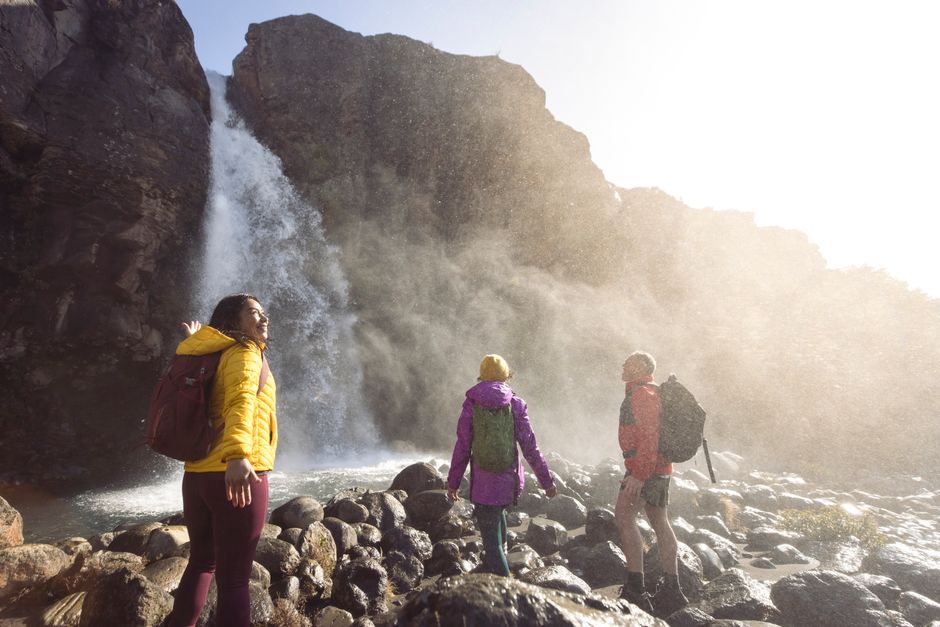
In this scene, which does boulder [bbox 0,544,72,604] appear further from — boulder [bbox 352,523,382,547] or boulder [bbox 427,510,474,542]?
boulder [bbox 427,510,474,542]

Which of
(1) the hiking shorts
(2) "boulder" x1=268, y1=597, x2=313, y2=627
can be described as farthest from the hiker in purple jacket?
(2) "boulder" x1=268, y1=597, x2=313, y2=627

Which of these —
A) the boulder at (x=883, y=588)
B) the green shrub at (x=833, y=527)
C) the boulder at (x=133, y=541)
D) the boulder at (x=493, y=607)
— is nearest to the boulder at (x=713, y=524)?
the green shrub at (x=833, y=527)

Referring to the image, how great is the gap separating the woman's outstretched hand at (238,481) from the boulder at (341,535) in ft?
12.1

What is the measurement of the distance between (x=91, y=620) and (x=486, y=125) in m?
32.8

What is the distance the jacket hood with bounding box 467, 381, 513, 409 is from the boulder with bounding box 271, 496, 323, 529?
365cm

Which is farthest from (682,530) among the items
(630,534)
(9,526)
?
(9,526)

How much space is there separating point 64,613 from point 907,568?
9954mm

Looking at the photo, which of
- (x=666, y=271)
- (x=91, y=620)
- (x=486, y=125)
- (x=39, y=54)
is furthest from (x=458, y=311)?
(x=91, y=620)

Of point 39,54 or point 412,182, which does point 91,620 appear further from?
point 412,182

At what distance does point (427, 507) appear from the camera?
6828 mm

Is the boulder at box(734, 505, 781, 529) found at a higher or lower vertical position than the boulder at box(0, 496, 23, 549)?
lower

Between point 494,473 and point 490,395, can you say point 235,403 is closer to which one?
point 490,395

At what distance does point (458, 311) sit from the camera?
25.1 metres

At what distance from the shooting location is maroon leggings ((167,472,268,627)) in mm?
2326
